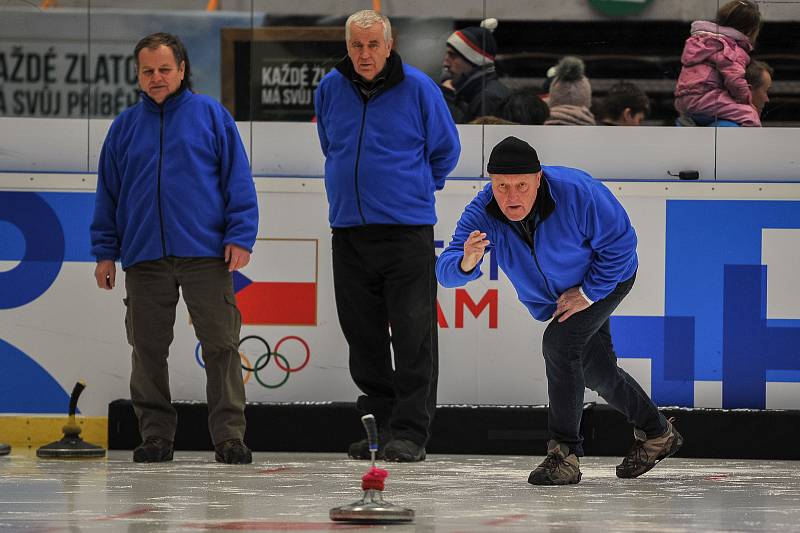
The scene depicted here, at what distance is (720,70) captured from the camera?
713 cm

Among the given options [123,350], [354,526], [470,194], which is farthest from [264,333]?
[354,526]

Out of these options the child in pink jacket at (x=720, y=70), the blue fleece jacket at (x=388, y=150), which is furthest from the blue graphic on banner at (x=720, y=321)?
the blue fleece jacket at (x=388, y=150)

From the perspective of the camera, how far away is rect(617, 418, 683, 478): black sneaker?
530 cm

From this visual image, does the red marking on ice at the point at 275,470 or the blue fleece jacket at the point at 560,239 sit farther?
the red marking on ice at the point at 275,470

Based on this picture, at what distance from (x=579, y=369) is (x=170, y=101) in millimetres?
1994

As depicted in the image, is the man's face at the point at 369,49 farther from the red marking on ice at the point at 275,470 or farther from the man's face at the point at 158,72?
the red marking on ice at the point at 275,470

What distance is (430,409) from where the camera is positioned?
602cm

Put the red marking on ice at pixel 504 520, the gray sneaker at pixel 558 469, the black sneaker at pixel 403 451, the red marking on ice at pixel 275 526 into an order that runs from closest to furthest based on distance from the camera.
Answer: the red marking on ice at pixel 275 526 → the red marking on ice at pixel 504 520 → the gray sneaker at pixel 558 469 → the black sneaker at pixel 403 451

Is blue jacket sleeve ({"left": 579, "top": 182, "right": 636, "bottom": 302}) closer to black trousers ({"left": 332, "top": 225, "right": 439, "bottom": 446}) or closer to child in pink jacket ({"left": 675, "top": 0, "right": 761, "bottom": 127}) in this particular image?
black trousers ({"left": 332, "top": 225, "right": 439, "bottom": 446})

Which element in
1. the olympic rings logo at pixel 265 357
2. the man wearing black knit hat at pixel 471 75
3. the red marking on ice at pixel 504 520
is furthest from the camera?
the man wearing black knit hat at pixel 471 75

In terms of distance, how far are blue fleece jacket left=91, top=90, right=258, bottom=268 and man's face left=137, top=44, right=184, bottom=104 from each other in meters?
0.04

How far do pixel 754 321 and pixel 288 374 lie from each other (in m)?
2.08

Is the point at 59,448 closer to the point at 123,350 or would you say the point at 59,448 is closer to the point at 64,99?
the point at 123,350

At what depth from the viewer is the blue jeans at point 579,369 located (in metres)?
5.07
